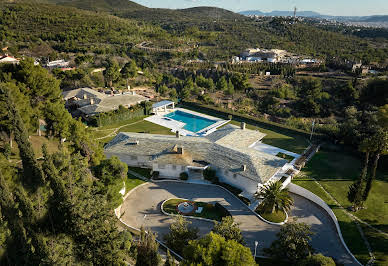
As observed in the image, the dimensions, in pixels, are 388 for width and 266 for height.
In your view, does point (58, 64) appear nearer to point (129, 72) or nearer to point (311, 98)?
point (129, 72)

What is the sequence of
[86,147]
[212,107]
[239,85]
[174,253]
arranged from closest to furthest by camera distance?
[174,253], [86,147], [212,107], [239,85]

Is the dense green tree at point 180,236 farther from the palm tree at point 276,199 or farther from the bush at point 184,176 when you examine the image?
the bush at point 184,176

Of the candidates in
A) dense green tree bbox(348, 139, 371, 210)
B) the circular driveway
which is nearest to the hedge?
dense green tree bbox(348, 139, 371, 210)

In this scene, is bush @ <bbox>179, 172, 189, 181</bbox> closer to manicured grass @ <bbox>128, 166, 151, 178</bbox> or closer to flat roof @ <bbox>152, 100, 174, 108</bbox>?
manicured grass @ <bbox>128, 166, 151, 178</bbox>

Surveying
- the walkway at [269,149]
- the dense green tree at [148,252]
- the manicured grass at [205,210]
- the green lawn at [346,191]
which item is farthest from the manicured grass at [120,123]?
the dense green tree at [148,252]

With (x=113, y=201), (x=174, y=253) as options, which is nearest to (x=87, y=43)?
(x=113, y=201)

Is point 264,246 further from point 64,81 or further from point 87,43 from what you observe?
point 87,43
